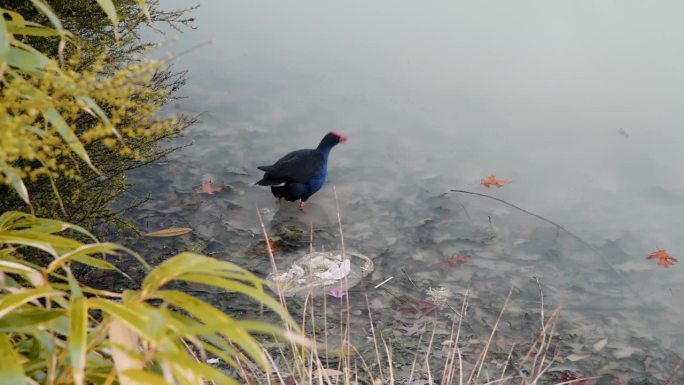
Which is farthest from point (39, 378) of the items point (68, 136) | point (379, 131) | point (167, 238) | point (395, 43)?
point (395, 43)

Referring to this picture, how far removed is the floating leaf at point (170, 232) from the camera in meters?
4.22

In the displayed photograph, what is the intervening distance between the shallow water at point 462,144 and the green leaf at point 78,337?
2534mm

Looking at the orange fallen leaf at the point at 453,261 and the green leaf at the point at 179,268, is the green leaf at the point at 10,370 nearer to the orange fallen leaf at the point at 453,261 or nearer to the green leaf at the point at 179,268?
the green leaf at the point at 179,268

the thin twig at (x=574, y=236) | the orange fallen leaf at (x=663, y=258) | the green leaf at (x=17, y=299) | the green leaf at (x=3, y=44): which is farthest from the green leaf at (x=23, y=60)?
the orange fallen leaf at (x=663, y=258)

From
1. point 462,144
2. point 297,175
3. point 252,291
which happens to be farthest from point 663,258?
point 252,291

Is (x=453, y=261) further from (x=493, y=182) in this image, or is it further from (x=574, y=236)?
(x=493, y=182)

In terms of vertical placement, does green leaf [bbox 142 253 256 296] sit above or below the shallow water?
above

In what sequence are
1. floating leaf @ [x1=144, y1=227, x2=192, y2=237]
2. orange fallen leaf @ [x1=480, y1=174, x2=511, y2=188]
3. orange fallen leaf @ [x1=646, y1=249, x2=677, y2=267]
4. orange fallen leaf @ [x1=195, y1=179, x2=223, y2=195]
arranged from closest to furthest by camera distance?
floating leaf @ [x1=144, y1=227, x2=192, y2=237], orange fallen leaf @ [x1=646, y1=249, x2=677, y2=267], orange fallen leaf @ [x1=195, y1=179, x2=223, y2=195], orange fallen leaf @ [x1=480, y1=174, x2=511, y2=188]

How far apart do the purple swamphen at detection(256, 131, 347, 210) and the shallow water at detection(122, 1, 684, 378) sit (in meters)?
0.17

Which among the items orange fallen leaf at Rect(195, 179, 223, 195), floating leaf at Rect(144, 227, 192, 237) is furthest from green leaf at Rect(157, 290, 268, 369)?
orange fallen leaf at Rect(195, 179, 223, 195)

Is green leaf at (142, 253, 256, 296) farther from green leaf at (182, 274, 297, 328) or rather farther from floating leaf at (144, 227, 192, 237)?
floating leaf at (144, 227, 192, 237)

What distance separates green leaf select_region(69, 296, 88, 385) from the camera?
1.11m

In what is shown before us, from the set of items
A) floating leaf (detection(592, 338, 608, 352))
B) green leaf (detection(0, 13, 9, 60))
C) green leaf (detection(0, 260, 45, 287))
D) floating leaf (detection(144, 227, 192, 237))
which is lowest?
floating leaf (detection(592, 338, 608, 352))

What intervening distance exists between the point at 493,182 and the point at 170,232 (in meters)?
2.27
